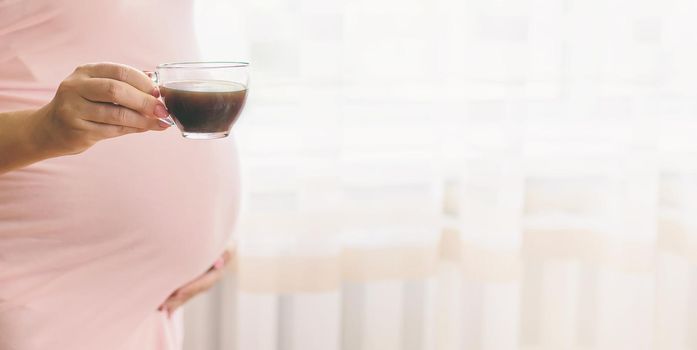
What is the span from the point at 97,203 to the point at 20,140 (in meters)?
0.22

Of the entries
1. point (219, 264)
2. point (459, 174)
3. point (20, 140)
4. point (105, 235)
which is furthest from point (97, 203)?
point (459, 174)

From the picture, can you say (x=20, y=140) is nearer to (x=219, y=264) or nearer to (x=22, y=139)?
(x=22, y=139)

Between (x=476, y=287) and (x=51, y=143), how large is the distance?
105 centimetres

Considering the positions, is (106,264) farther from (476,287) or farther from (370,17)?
(476,287)

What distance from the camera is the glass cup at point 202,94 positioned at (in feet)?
2.76

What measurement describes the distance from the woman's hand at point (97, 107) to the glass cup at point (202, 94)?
0.06 feet

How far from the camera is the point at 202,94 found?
0.85 meters

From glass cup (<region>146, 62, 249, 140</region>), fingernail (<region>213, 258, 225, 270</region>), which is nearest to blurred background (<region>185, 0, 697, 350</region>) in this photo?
fingernail (<region>213, 258, 225, 270</region>)

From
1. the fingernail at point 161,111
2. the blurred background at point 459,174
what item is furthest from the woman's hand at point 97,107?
the blurred background at point 459,174

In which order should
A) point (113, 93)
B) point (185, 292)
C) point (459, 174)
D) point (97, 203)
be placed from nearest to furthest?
point (113, 93) < point (97, 203) < point (185, 292) < point (459, 174)

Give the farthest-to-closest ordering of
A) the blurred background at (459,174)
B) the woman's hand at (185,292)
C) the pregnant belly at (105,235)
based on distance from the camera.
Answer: the blurred background at (459,174) < the woman's hand at (185,292) < the pregnant belly at (105,235)

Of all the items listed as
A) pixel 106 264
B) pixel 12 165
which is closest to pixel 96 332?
pixel 106 264

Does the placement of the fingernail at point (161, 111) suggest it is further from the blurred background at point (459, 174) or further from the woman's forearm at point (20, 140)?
the blurred background at point (459, 174)

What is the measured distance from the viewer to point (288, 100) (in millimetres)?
1555
